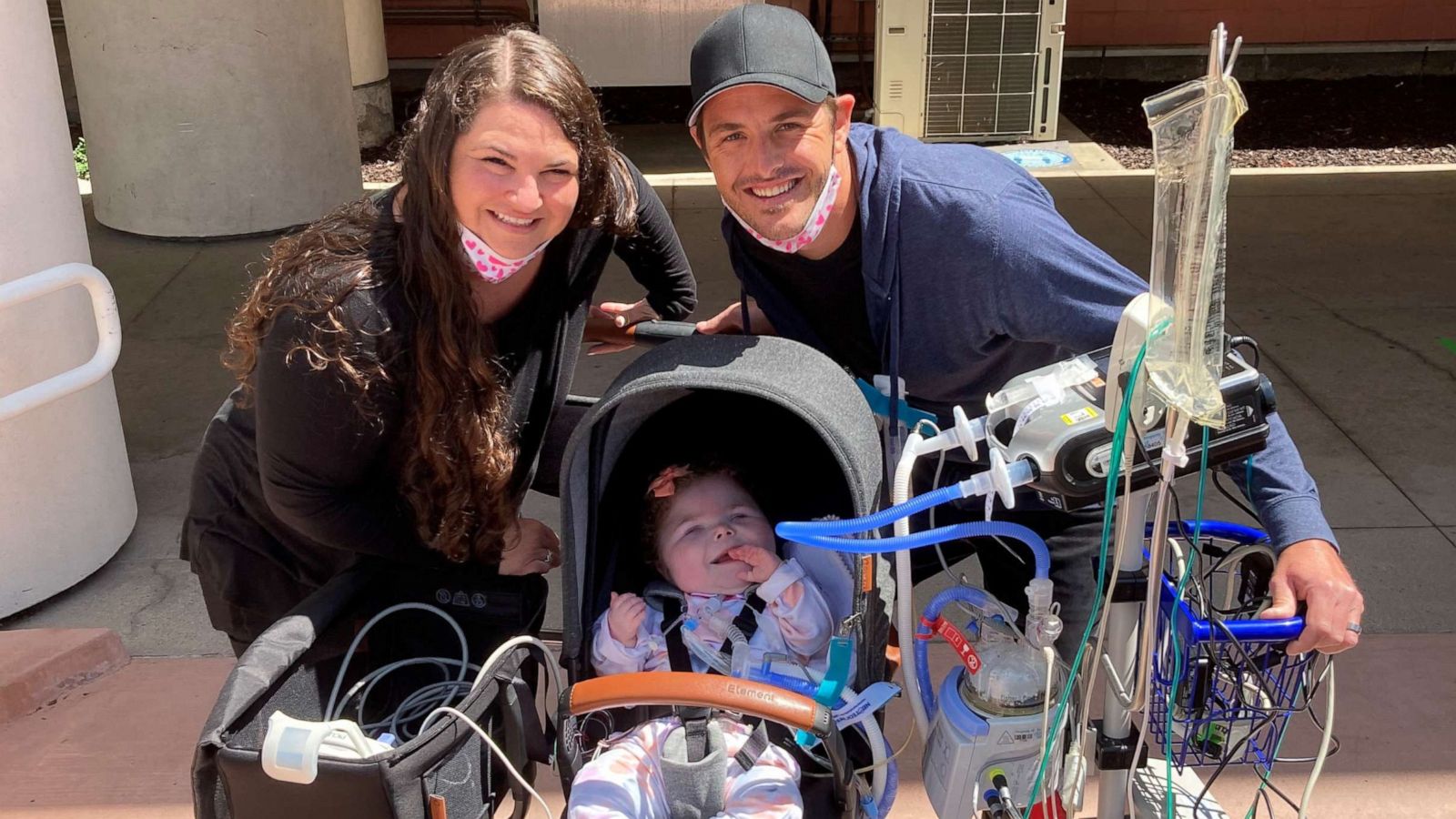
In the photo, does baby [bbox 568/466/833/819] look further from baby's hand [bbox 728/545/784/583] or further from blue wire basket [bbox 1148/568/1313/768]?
blue wire basket [bbox 1148/568/1313/768]

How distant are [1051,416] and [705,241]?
5.35 meters

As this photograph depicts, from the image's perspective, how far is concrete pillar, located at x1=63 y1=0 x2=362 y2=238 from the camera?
715 cm

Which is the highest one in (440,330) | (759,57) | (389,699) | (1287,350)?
(759,57)

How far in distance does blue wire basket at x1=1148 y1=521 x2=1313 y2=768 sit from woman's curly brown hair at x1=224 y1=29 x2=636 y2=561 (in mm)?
1201

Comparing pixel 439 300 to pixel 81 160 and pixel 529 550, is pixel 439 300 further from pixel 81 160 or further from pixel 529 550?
pixel 81 160

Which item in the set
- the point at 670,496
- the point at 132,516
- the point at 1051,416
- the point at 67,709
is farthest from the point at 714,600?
the point at 132,516

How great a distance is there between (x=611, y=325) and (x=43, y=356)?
187 cm

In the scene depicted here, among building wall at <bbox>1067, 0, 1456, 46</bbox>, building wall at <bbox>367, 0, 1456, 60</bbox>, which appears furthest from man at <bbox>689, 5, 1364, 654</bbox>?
building wall at <bbox>1067, 0, 1456, 46</bbox>

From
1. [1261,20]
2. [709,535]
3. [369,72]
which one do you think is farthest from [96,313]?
[1261,20]

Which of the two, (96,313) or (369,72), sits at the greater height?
(96,313)

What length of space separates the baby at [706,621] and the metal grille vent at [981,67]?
22.5 ft

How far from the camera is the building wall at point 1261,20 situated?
35.6 feet

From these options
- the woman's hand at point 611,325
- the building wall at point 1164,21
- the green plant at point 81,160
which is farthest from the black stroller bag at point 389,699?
the building wall at point 1164,21

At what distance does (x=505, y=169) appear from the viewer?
2.26 metres
